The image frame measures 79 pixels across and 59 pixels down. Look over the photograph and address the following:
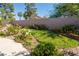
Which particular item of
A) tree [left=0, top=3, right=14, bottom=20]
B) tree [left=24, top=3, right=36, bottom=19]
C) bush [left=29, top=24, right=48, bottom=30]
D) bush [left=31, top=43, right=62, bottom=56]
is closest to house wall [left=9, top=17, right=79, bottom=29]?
bush [left=29, top=24, right=48, bottom=30]

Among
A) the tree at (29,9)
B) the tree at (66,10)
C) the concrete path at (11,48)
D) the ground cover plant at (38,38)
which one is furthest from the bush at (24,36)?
the tree at (66,10)

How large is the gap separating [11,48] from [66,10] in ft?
5.40

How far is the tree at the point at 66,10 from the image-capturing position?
17.0ft

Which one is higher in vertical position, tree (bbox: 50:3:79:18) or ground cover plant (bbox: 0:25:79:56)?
tree (bbox: 50:3:79:18)

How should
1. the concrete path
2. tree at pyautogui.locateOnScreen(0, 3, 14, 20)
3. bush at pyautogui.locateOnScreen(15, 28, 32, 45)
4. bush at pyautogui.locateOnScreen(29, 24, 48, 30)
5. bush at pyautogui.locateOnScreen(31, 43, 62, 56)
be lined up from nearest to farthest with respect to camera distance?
1. bush at pyautogui.locateOnScreen(31, 43, 62, 56)
2. the concrete path
3. bush at pyautogui.locateOnScreen(29, 24, 48, 30)
4. bush at pyautogui.locateOnScreen(15, 28, 32, 45)
5. tree at pyautogui.locateOnScreen(0, 3, 14, 20)

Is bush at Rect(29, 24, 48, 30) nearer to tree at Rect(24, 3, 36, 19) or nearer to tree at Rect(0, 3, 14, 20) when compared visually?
tree at Rect(24, 3, 36, 19)

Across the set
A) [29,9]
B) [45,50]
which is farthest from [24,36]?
[45,50]

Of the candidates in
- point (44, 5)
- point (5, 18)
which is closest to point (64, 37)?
point (44, 5)

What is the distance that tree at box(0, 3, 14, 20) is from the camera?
17.3ft

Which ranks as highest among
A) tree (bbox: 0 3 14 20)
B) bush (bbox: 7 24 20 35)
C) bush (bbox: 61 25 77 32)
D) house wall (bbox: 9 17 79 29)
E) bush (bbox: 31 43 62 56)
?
tree (bbox: 0 3 14 20)

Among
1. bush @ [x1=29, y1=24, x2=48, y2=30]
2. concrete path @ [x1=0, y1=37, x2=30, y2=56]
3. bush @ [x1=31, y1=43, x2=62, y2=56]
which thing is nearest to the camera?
bush @ [x1=31, y1=43, x2=62, y2=56]

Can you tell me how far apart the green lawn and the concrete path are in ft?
1.51

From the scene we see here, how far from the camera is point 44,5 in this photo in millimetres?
5070

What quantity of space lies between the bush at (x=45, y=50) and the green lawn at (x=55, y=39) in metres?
0.36
